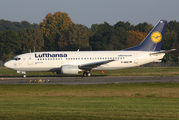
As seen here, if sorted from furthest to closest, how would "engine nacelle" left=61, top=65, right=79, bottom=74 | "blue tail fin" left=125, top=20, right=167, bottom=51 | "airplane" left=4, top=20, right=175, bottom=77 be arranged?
"blue tail fin" left=125, top=20, right=167, bottom=51 < "airplane" left=4, top=20, right=175, bottom=77 < "engine nacelle" left=61, top=65, right=79, bottom=74

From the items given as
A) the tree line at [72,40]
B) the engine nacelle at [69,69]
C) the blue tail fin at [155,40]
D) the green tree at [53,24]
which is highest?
the green tree at [53,24]

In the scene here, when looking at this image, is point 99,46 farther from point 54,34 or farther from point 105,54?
point 105,54

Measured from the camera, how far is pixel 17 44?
106 metres

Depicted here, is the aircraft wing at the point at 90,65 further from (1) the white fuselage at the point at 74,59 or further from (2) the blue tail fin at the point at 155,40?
(2) the blue tail fin at the point at 155,40

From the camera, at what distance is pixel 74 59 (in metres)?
41.3

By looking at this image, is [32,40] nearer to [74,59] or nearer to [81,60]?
[74,59]

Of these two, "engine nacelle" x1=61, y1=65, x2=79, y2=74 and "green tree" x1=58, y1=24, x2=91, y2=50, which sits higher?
"green tree" x1=58, y1=24, x2=91, y2=50

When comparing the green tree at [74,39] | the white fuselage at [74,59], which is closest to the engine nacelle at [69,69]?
the white fuselage at [74,59]

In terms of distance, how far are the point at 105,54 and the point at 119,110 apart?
28.1 m

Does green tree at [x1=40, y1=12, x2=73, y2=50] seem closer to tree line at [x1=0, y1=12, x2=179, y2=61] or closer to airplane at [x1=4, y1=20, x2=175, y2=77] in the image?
tree line at [x1=0, y1=12, x2=179, y2=61]

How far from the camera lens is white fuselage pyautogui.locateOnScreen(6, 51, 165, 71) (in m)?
41.1

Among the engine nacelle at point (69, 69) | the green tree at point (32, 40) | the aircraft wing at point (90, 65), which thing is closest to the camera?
the engine nacelle at point (69, 69)

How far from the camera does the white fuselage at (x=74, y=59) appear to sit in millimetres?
41094

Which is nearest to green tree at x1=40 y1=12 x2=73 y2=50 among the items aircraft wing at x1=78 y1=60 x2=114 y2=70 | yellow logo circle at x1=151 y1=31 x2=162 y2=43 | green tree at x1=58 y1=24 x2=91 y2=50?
green tree at x1=58 y1=24 x2=91 y2=50
